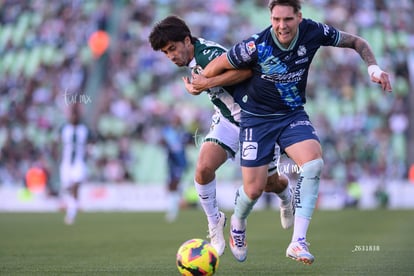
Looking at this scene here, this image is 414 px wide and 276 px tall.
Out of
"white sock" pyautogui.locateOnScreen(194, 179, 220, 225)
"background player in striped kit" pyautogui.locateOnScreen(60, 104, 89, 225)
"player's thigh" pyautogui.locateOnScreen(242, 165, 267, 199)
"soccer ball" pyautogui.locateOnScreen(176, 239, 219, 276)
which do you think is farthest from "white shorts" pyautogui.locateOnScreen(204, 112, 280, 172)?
"background player in striped kit" pyautogui.locateOnScreen(60, 104, 89, 225)

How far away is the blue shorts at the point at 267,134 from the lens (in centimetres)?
840

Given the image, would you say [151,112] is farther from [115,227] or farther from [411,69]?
[115,227]

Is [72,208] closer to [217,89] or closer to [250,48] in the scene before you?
[217,89]

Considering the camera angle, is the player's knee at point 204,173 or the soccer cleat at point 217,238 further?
the soccer cleat at point 217,238

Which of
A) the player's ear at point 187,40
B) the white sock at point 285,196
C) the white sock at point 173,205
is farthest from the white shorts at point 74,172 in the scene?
the player's ear at point 187,40

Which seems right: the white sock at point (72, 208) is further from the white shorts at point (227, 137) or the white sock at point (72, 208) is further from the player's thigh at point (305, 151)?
the player's thigh at point (305, 151)

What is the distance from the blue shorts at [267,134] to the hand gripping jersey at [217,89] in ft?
1.57

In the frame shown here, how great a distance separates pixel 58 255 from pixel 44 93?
19.4m

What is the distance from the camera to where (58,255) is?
10578mm

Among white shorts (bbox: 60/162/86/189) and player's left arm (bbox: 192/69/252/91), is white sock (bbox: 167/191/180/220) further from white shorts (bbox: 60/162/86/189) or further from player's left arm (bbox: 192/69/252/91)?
player's left arm (bbox: 192/69/252/91)

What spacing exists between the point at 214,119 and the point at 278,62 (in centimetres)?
147

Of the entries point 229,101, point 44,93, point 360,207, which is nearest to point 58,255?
point 229,101

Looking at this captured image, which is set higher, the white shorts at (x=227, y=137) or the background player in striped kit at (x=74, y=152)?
the white shorts at (x=227, y=137)

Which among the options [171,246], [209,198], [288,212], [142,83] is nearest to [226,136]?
[209,198]
